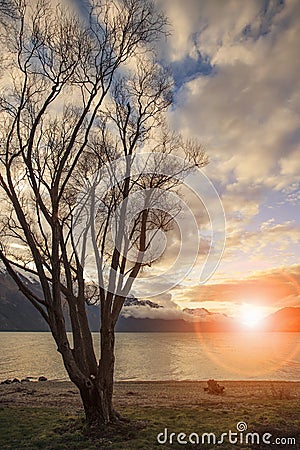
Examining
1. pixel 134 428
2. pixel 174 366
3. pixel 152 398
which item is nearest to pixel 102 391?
pixel 134 428

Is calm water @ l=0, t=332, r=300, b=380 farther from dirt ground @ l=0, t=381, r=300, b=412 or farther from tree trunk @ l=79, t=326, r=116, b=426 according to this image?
tree trunk @ l=79, t=326, r=116, b=426

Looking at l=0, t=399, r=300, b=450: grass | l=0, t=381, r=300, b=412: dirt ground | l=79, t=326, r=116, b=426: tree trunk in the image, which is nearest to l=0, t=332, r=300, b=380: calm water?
l=0, t=381, r=300, b=412: dirt ground

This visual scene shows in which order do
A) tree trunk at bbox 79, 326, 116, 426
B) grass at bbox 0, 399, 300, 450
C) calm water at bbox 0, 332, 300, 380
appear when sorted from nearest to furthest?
grass at bbox 0, 399, 300, 450
tree trunk at bbox 79, 326, 116, 426
calm water at bbox 0, 332, 300, 380

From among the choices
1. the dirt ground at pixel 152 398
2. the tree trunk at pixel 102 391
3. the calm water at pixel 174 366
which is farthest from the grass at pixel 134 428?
the calm water at pixel 174 366

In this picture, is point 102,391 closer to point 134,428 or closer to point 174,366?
point 134,428

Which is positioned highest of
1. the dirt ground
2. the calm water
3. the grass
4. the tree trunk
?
the tree trunk

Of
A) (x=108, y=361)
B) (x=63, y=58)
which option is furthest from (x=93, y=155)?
(x=108, y=361)

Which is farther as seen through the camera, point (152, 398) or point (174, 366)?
point (174, 366)

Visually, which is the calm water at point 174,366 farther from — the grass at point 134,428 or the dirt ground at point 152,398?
the grass at point 134,428

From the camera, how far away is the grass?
10383mm

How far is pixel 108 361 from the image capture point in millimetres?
12328

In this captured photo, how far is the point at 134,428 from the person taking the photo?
11.9 metres

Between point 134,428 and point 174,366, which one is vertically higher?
point 134,428

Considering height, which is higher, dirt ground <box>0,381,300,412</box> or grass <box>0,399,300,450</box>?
grass <box>0,399,300,450</box>
